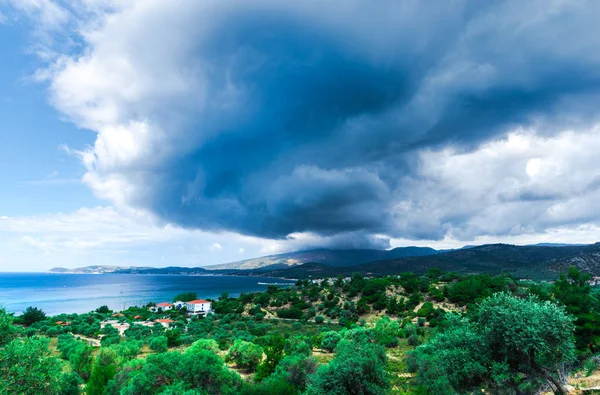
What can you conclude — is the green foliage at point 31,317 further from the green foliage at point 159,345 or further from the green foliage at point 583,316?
the green foliage at point 583,316

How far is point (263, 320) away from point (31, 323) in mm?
43786

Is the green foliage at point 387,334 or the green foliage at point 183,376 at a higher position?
the green foliage at point 183,376

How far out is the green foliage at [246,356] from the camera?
33.0 meters

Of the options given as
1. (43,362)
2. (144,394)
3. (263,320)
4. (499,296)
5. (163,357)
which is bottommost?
(263,320)

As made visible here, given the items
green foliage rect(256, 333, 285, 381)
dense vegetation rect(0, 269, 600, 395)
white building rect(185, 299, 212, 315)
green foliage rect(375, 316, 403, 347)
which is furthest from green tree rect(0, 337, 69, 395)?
white building rect(185, 299, 212, 315)

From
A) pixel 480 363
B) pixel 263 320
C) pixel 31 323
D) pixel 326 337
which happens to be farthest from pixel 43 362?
pixel 31 323

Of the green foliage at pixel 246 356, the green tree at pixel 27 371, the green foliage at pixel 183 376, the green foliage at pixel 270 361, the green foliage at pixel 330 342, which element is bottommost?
the green foliage at pixel 330 342

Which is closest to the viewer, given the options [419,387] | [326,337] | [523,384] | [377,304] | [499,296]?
[499,296]

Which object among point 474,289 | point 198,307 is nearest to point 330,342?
point 474,289

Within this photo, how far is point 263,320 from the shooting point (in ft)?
233

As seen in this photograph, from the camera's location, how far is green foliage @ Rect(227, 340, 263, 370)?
3300 cm

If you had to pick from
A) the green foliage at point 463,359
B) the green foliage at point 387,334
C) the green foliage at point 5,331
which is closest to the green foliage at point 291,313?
the green foliage at point 387,334

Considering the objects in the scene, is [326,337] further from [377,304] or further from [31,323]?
[31,323]

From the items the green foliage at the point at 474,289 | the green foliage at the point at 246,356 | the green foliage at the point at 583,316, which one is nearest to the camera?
the green foliage at the point at 583,316
